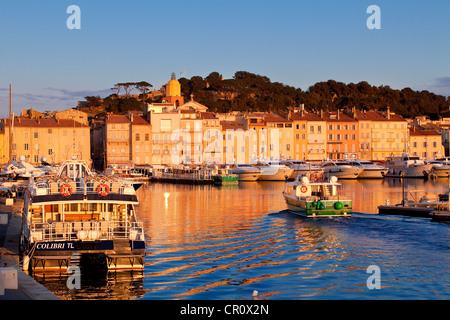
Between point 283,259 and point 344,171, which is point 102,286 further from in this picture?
point 344,171

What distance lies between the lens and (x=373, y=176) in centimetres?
9044

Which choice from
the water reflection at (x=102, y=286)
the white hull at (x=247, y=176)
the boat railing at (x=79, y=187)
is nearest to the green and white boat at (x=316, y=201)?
the boat railing at (x=79, y=187)

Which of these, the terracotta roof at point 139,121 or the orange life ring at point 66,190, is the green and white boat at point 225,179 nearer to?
the terracotta roof at point 139,121

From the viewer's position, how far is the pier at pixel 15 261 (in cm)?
1471

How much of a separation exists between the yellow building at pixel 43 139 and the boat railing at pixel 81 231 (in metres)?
72.0

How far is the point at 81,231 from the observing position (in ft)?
66.6

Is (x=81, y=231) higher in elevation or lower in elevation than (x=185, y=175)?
lower

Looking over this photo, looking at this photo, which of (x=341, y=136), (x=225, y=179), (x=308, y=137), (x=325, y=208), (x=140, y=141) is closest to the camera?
(x=325, y=208)

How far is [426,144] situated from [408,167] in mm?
24010

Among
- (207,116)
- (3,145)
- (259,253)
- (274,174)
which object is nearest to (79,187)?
(259,253)

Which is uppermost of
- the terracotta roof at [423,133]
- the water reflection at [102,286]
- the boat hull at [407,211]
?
the terracotta roof at [423,133]
